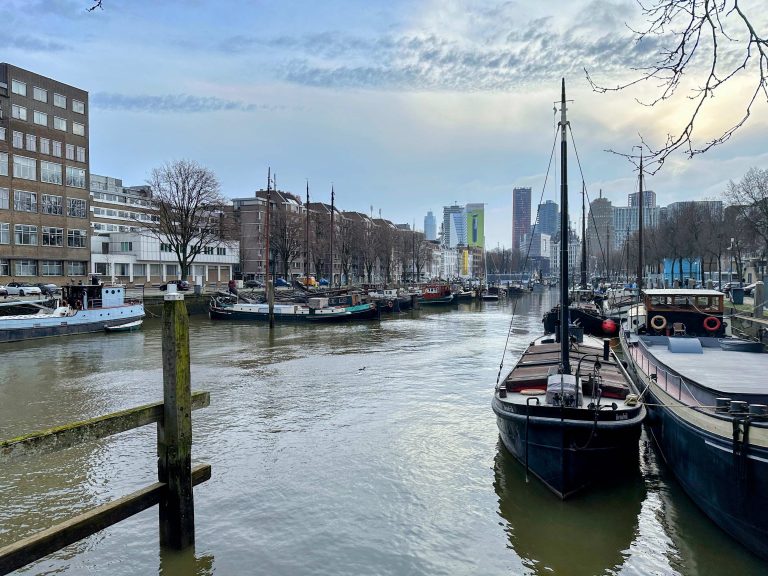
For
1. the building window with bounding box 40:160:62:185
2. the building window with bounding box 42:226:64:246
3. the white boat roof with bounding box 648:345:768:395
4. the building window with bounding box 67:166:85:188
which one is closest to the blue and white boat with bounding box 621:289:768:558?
the white boat roof with bounding box 648:345:768:395

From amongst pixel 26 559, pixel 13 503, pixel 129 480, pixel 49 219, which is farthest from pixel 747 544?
pixel 49 219

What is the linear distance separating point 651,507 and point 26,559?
9.37 m

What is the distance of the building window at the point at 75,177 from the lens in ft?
172

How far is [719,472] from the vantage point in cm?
796

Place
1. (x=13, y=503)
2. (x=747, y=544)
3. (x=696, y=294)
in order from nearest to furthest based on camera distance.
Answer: (x=747, y=544) → (x=13, y=503) → (x=696, y=294)

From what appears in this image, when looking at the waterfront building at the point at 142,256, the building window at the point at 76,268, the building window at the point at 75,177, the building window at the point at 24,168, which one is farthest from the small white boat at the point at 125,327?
the building window at the point at 75,177

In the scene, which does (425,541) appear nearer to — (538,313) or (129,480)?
(129,480)

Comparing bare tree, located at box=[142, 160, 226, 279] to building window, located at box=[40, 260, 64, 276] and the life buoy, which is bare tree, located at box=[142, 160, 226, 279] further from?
the life buoy

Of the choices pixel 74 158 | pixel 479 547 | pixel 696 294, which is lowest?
pixel 479 547

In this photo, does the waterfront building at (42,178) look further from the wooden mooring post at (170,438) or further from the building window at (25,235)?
the wooden mooring post at (170,438)

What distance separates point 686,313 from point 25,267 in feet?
171

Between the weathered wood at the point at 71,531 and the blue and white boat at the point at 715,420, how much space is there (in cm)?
789

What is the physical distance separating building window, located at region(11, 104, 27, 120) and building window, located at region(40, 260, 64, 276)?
42.1 ft

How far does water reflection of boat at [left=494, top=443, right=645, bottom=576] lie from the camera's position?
26.2 feet
